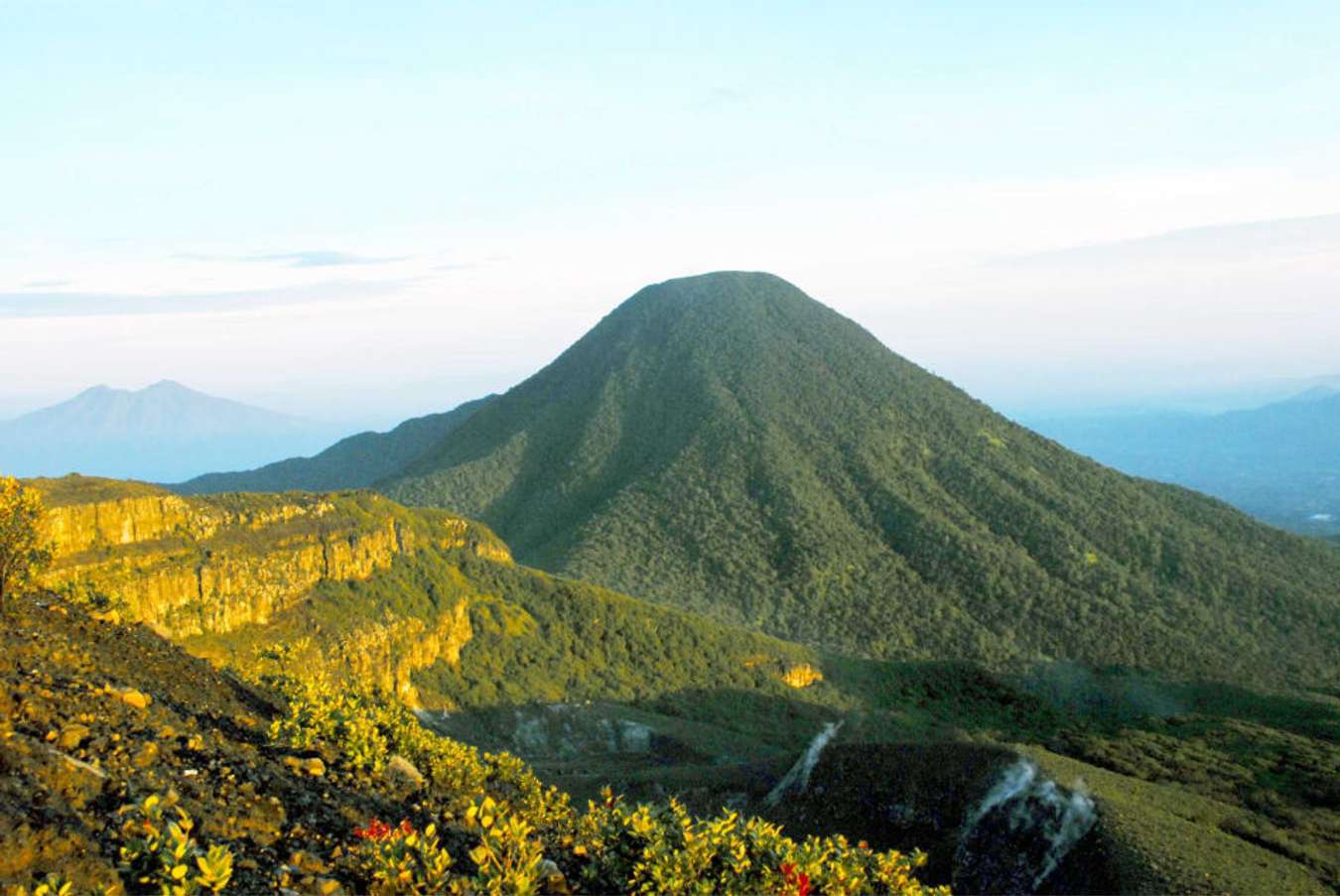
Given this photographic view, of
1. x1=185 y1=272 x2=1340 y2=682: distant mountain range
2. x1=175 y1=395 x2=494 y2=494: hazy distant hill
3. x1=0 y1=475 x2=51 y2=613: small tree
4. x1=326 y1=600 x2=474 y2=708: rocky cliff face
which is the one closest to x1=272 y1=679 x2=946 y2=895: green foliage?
x1=0 y1=475 x2=51 y2=613: small tree

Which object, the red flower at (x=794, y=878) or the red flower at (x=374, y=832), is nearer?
the red flower at (x=374, y=832)

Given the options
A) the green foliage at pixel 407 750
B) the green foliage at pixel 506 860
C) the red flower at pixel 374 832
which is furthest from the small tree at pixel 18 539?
the green foliage at pixel 506 860

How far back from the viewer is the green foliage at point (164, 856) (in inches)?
480

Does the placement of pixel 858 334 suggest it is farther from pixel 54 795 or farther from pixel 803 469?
pixel 54 795

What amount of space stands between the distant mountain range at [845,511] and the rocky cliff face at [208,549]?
44.0 meters

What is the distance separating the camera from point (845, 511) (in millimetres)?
121250

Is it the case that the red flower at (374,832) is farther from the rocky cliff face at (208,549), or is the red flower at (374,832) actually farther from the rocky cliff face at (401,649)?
the rocky cliff face at (401,649)

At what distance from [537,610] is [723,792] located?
110 ft

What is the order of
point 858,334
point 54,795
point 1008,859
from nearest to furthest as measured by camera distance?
1. point 54,795
2. point 1008,859
3. point 858,334

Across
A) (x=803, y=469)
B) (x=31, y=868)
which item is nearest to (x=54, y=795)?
(x=31, y=868)

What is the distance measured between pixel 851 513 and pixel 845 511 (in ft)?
2.75

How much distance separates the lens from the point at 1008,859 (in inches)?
1359

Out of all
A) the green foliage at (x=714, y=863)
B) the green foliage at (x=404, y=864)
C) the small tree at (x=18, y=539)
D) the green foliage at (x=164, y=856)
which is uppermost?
the small tree at (x=18, y=539)

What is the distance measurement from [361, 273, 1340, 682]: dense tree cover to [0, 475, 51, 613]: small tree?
78392 millimetres
